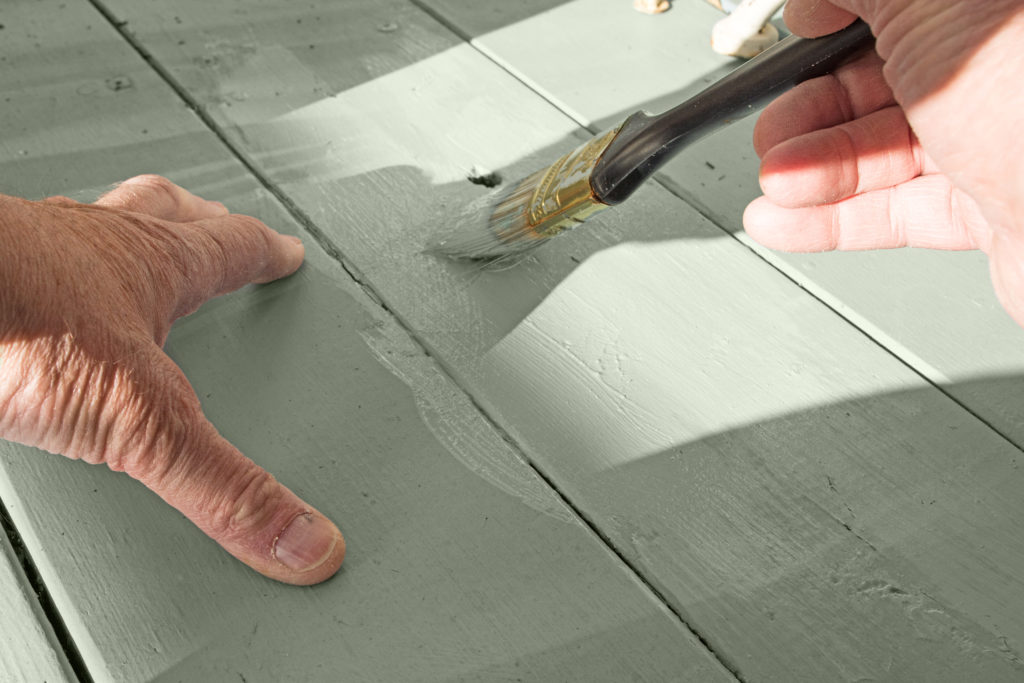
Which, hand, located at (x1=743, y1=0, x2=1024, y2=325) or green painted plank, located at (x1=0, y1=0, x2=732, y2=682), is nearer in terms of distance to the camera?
hand, located at (x1=743, y1=0, x2=1024, y2=325)

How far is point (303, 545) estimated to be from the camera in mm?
777

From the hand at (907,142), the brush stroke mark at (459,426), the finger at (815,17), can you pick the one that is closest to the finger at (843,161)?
the hand at (907,142)

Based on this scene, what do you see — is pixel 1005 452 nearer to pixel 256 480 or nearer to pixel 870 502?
pixel 870 502

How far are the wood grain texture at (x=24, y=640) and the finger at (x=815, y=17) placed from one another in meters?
0.84

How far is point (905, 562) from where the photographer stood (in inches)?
32.0

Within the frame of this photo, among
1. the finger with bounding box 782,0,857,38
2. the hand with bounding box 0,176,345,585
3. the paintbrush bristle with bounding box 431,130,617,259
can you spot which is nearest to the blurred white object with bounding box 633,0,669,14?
the paintbrush bristle with bounding box 431,130,617,259

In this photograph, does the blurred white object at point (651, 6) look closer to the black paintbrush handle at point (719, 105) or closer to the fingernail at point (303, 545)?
the black paintbrush handle at point (719, 105)

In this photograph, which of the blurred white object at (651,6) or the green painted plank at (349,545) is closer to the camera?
the green painted plank at (349,545)

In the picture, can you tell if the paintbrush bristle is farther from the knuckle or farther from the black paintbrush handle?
the knuckle

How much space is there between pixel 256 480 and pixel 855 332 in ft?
2.17

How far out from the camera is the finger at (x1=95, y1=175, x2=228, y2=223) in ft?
3.07

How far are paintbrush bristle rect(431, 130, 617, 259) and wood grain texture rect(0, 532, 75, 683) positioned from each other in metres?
0.55

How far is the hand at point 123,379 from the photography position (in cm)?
71

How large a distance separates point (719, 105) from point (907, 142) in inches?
9.1
